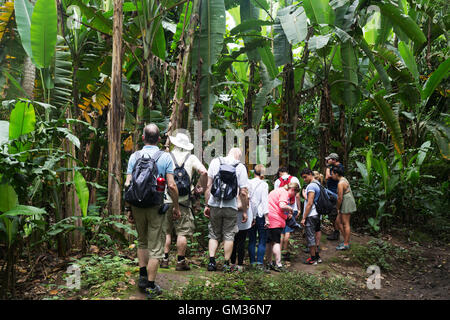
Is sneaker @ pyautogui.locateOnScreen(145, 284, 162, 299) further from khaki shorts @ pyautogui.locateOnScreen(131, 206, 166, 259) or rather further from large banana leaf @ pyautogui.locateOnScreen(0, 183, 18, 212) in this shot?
large banana leaf @ pyautogui.locateOnScreen(0, 183, 18, 212)

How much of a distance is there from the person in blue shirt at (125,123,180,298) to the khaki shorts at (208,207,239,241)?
1.09 metres

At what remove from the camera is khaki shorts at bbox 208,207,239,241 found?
198 inches

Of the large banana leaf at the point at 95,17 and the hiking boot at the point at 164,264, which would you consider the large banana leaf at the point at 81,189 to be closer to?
the hiking boot at the point at 164,264

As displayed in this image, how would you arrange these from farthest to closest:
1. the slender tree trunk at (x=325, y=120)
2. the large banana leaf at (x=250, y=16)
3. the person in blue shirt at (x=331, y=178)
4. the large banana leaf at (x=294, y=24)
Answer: the large banana leaf at (x=250, y=16)
the slender tree trunk at (x=325, y=120)
the person in blue shirt at (x=331, y=178)
the large banana leaf at (x=294, y=24)

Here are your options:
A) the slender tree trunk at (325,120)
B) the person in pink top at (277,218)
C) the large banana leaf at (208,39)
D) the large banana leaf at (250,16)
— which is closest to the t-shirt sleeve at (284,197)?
the person in pink top at (277,218)

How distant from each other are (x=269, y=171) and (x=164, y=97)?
9.04ft

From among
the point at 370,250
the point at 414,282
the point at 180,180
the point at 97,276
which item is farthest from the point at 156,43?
the point at 414,282

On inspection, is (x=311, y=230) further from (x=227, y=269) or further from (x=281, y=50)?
(x=281, y=50)

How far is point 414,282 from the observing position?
6.50 m

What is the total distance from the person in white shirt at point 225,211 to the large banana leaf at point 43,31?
→ 2632 mm

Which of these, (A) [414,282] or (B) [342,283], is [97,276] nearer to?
(B) [342,283]

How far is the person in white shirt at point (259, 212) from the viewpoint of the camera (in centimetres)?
554

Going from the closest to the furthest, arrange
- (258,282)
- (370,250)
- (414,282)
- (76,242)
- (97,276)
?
(97,276)
(258,282)
(76,242)
(414,282)
(370,250)

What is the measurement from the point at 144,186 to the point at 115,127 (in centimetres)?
193
